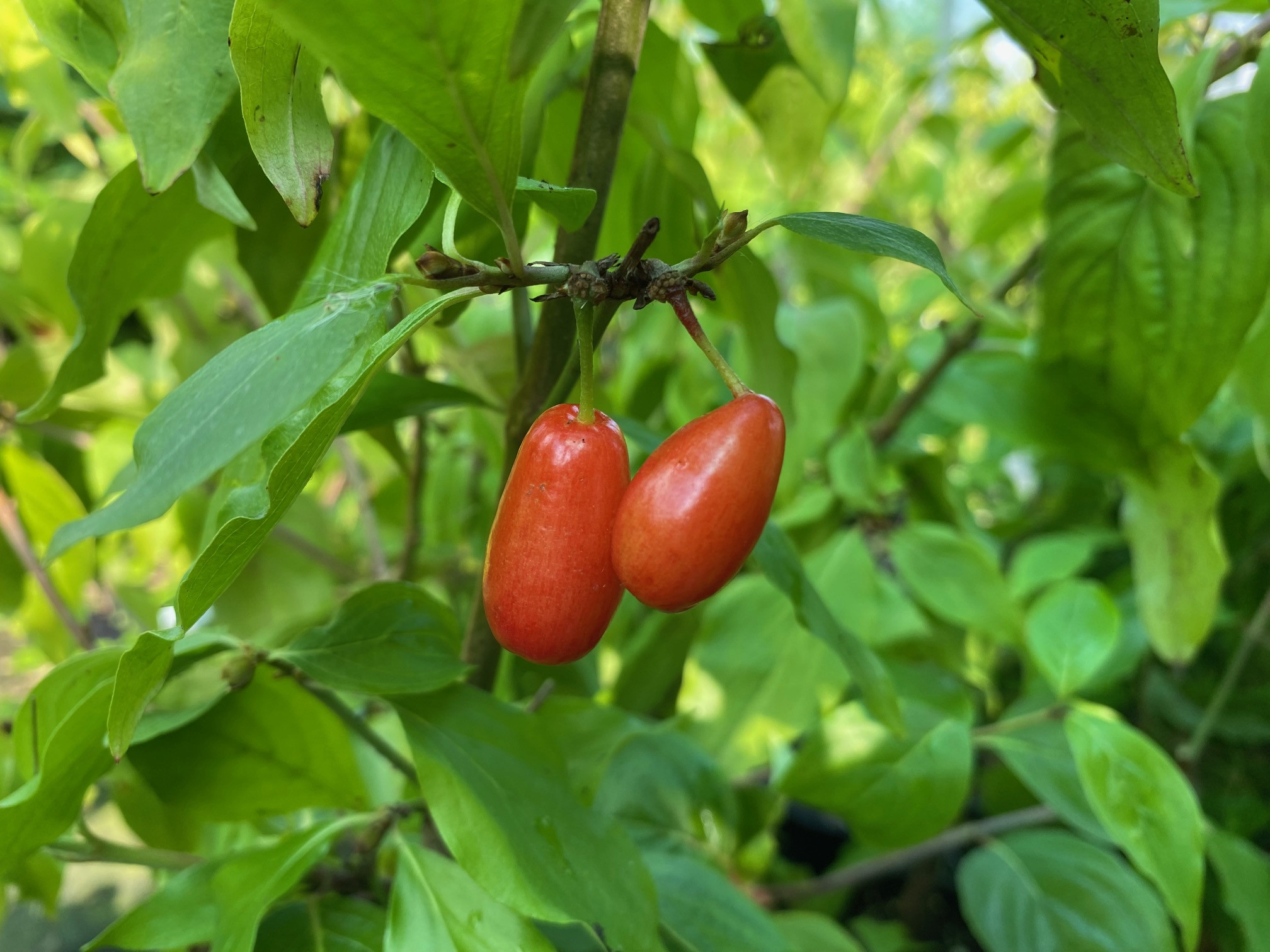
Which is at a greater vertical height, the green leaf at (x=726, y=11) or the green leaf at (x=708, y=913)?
the green leaf at (x=726, y=11)

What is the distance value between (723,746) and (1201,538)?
1.10 ft

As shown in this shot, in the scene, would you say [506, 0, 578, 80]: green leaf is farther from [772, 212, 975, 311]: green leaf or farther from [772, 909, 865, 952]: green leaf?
[772, 909, 865, 952]: green leaf

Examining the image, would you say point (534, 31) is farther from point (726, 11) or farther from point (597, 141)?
point (726, 11)

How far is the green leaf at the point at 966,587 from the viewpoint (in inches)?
25.4

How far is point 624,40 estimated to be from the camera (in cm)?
30

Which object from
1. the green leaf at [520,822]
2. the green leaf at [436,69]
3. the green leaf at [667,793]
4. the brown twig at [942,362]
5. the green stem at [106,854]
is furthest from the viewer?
the brown twig at [942,362]

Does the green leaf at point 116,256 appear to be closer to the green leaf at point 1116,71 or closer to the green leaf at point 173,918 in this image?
the green leaf at point 173,918

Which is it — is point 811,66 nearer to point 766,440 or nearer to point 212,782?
point 766,440

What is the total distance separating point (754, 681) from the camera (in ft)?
1.98

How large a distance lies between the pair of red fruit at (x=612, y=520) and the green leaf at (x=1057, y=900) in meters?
0.52

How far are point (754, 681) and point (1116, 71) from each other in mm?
438

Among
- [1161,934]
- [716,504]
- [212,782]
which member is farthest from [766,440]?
[1161,934]

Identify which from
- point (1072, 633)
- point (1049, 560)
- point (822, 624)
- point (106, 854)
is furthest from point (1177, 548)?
point (106, 854)

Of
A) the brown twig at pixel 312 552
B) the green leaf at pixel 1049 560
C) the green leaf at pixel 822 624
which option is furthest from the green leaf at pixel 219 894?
the green leaf at pixel 1049 560
